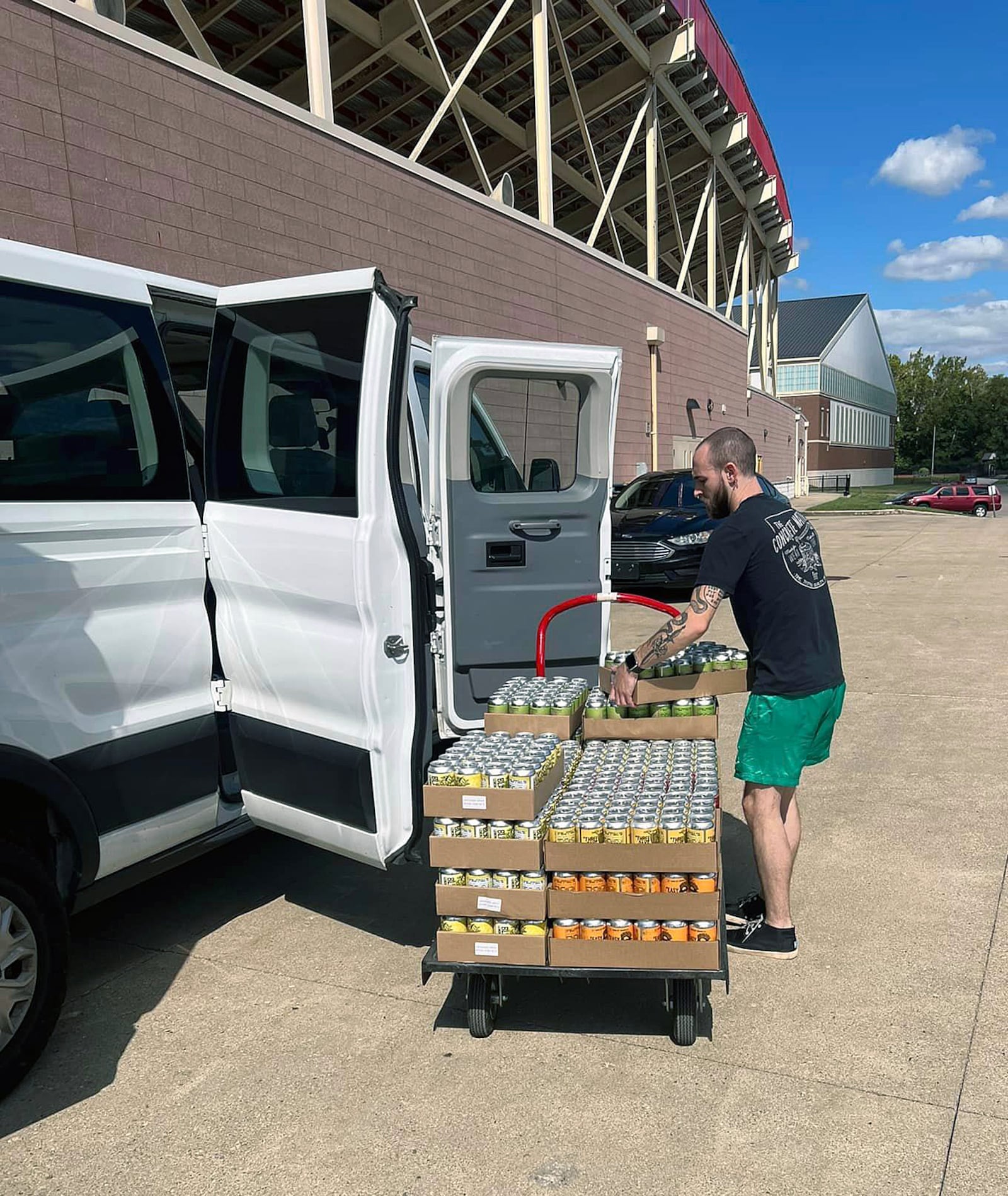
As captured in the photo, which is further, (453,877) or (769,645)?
(769,645)

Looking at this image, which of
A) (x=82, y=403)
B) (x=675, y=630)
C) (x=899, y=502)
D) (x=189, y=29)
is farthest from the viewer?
(x=899, y=502)

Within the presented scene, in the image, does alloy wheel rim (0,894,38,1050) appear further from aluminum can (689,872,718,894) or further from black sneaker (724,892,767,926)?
black sneaker (724,892,767,926)

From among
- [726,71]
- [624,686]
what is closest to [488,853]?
[624,686]

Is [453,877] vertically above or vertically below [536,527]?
below

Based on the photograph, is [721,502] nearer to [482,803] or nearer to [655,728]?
[655,728]

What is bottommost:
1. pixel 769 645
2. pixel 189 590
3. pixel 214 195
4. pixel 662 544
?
pixel 662 544

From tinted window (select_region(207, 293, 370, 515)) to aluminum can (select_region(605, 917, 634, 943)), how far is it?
151cm

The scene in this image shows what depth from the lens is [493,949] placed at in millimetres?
2936

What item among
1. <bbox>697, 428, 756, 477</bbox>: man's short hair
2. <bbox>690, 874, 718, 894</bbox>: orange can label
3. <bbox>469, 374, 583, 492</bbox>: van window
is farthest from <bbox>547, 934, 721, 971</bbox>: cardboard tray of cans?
<bbox>469, 374, 583, 492</bbox>: van window

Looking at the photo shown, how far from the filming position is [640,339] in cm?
2041

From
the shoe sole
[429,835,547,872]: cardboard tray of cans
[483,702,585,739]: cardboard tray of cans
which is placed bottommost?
the shoe sole

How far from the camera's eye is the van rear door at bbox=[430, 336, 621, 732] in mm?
4520

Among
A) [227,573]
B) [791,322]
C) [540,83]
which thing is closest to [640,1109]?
[227,573]

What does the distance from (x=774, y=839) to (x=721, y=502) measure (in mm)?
1221
